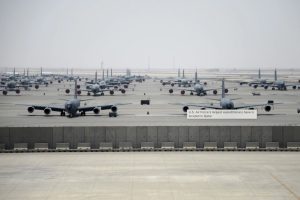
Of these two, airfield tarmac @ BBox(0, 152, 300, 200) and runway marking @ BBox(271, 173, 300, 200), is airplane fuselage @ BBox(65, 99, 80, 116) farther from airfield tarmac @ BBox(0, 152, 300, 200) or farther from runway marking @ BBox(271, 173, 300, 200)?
runway marking @ BBox(271, 173, 300, 200)

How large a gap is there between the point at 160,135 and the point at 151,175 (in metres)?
11.9

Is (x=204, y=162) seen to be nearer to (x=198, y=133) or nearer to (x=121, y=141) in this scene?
(x=198, y=133)

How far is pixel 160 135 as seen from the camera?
48.5 meters

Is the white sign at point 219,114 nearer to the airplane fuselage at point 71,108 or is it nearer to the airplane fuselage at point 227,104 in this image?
the airplane fuselage at point 227,104

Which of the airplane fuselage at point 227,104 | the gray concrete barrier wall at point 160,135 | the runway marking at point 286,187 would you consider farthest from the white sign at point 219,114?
the runway marking at point 286,187

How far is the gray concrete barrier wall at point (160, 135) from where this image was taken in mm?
47812

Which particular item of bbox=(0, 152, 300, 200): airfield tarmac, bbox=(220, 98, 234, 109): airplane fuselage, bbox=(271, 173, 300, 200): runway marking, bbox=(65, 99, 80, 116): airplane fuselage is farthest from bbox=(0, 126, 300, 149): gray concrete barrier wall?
bbox=(220, 98, 234, 109): airplane fuselage

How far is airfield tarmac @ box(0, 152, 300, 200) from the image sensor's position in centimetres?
3166

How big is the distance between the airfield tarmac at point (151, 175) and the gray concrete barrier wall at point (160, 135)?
2342 millimetres

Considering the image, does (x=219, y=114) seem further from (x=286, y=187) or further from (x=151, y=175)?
(x=286, y=187)

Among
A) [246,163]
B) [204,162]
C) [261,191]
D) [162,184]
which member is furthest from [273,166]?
[162,184]

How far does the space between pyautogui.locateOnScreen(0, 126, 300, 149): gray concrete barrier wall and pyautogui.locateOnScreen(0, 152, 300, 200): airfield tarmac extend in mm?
2342

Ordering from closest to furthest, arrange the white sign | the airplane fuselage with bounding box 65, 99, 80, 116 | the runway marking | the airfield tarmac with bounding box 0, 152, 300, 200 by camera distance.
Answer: the runway marking
the airfield tarmac with bounding box 0, 152, 300, 200
the airplane fuselage with bounding box 65, 99, 80, 116
the white sign

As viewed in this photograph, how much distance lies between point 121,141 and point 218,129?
9638 mm
